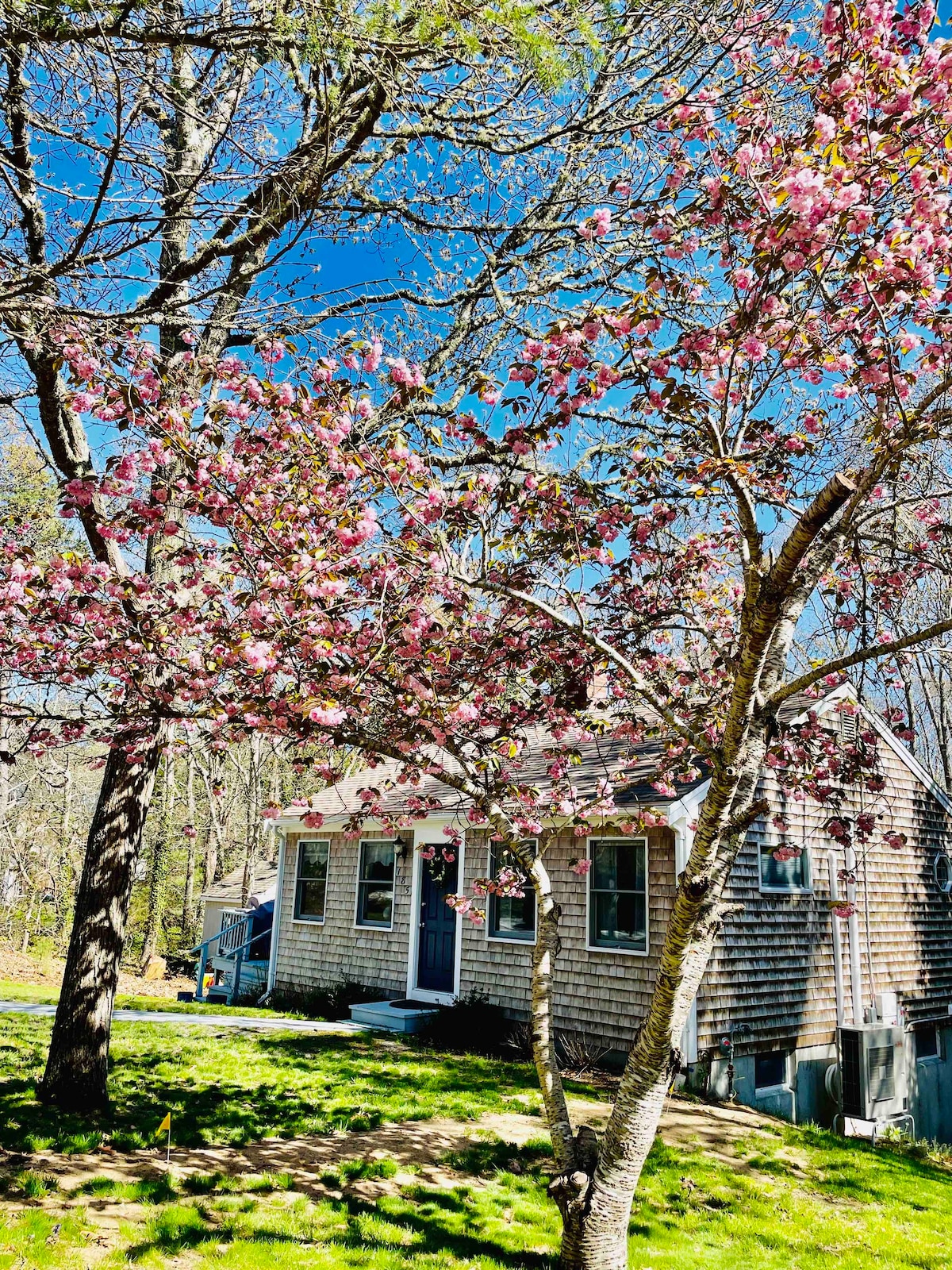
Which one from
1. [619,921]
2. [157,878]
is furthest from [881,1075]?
[157,878]

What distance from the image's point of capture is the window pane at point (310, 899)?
51.8 feet

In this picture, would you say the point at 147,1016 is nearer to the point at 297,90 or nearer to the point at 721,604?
the point at 721,604

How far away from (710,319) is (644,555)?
217 cm

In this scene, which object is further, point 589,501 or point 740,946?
point 740,946

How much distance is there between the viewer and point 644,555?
647 centimetres

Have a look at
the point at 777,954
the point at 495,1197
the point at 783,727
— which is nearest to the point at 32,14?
the point at 783,727

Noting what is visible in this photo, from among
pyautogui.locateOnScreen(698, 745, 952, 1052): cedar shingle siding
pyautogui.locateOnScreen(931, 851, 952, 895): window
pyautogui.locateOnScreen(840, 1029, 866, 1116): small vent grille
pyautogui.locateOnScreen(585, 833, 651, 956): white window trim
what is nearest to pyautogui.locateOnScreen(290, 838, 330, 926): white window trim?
pyautogui.locateOnScreen(585, 833, 651, 956): white window trim

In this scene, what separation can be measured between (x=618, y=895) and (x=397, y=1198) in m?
5.72

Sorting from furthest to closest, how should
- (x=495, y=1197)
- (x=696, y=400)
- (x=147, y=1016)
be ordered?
(x=147, y=1016) < (x=495, y=1197) < (x=696, y=400)

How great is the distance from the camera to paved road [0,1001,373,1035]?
38.5ft

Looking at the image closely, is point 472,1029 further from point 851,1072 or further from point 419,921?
point 851,1072

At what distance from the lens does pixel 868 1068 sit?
10.8 m

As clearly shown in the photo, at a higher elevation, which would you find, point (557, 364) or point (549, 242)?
point (549, 242)

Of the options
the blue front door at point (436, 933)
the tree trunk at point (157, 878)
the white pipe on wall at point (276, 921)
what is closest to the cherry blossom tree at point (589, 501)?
the blue front door at point (436, 933)
